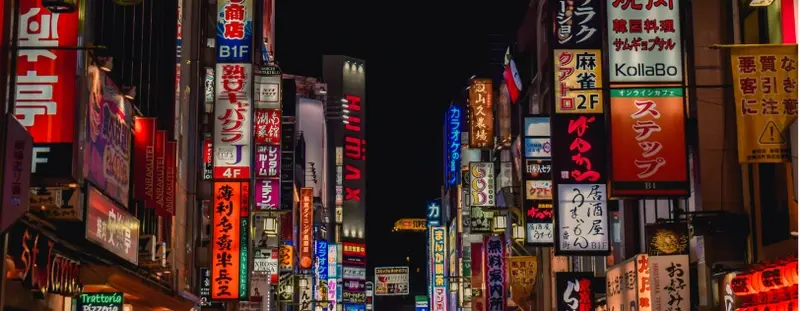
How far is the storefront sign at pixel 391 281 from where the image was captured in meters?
101

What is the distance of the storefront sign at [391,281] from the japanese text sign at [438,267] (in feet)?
69.2

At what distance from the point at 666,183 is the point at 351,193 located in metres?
86.0

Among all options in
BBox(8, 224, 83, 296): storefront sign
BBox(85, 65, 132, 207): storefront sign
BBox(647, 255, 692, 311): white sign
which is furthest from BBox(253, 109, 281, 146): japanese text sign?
BBox(8, 224, 83, 296): storefront sign

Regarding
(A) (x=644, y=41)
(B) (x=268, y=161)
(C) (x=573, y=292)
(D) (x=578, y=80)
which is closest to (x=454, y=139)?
(B) (x=268, y=161)

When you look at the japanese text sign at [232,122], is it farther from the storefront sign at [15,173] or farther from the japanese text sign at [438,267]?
the japanese text sign at [438,267]

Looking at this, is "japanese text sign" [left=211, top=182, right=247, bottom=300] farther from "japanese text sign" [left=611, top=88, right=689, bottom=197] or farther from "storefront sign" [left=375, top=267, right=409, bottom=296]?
"storefront sign" [left=375, top=267, right=409, bottom=296]

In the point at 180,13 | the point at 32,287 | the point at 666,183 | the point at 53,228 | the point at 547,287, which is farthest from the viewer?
the point at 547,287

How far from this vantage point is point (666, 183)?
19172 millimetres

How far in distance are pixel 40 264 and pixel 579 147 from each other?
11819 mm

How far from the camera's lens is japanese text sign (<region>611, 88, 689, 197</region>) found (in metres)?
19.2

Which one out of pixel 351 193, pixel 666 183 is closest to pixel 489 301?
pixel 666 183

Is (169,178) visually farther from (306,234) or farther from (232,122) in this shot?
(306,234)

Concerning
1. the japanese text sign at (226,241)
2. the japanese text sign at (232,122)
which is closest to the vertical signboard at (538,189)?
the japanese text sign at (232,122)

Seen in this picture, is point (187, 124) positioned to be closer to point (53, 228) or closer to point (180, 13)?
point (180, 13)
